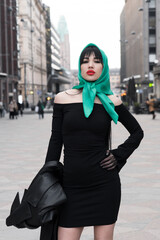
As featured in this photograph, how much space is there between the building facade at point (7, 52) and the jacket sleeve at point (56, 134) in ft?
179

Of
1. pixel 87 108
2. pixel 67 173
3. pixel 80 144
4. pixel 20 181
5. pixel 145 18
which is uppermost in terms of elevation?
pixel 145 18

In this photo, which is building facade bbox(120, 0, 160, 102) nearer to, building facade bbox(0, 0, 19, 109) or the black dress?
building facade bbox(0, 0, 19, 109)

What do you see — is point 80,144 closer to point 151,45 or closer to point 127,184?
point 127,184

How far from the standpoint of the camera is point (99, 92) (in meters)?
3.03

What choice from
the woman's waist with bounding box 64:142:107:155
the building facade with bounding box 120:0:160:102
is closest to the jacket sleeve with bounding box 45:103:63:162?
the woman's waist with bounding box 64:142:107:155

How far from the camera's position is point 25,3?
311ft

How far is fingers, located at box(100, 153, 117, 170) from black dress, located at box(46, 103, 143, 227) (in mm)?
21

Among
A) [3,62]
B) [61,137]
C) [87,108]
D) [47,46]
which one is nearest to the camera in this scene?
[87,108]

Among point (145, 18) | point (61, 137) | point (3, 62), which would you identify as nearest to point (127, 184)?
point (61, 137)

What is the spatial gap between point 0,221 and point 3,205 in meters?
0.79

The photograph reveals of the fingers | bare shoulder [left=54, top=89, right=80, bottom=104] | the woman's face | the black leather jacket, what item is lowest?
the black leather jacket

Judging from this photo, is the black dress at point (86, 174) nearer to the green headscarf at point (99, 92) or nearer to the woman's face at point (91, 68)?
the green headscarf at point (99, 92)

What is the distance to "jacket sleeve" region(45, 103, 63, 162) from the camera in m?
3.02

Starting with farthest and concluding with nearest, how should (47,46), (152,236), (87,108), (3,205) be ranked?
(47,46), (3,205), (152,236), (87,108)
